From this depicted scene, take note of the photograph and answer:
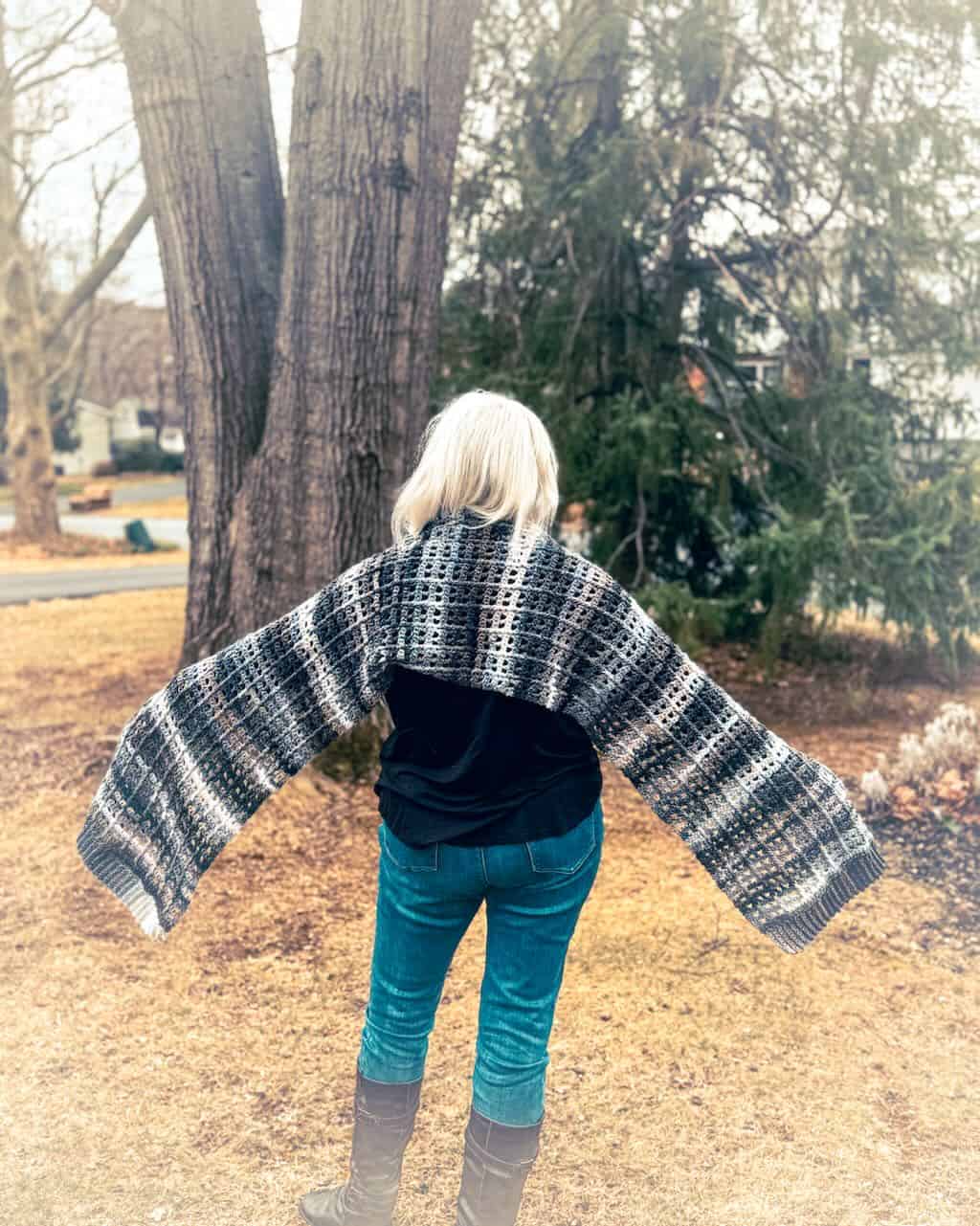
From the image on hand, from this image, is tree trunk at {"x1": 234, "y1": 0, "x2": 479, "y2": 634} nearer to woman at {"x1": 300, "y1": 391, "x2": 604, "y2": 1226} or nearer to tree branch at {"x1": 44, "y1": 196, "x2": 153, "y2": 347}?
woman at {"x1": 300, "y1": 391, "x2": 604, "y2": 1226}

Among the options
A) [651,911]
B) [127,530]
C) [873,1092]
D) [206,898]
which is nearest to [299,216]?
[206,898]

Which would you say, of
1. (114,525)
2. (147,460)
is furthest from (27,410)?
(147,460)

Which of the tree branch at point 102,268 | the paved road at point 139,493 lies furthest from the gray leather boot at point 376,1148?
the paved road at point 139,493

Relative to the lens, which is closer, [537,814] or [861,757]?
[537,814]

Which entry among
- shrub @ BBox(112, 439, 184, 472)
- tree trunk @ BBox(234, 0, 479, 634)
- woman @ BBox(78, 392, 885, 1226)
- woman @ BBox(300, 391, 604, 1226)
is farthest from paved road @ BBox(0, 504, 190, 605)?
shrub @ BBox(112, 439, 184, 472)

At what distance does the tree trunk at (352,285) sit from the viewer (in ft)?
14.4

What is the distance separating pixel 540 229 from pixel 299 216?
323 centimetres

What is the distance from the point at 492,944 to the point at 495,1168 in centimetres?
48

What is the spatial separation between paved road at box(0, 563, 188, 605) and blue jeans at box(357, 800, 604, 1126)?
11.1 m

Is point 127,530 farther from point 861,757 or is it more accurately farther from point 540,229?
point 861,757

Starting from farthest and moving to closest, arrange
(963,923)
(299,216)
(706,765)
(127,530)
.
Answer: (127,530), (299,216), (963,923), (706,765)

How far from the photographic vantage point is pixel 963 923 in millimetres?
4133

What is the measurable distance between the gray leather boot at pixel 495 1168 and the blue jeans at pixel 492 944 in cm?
3

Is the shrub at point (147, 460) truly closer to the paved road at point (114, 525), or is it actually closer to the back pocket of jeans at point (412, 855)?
the paved road at point (114, 525)
